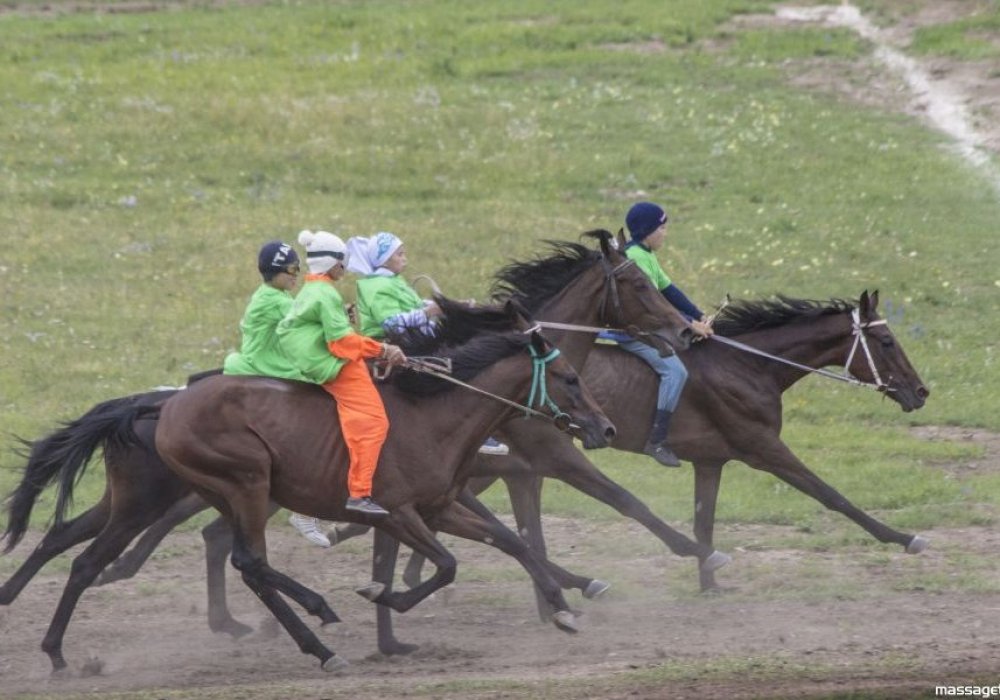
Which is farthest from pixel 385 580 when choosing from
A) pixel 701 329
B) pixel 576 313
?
pixel 701 329

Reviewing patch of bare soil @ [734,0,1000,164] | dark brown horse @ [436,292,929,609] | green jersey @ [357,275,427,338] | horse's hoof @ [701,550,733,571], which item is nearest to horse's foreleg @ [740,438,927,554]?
dark brown horse @ [436,292,929,609]

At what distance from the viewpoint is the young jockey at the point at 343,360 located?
9.47 m

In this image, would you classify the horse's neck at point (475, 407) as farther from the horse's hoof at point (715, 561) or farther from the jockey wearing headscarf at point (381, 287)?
the horse's hoof at point (715, 561)

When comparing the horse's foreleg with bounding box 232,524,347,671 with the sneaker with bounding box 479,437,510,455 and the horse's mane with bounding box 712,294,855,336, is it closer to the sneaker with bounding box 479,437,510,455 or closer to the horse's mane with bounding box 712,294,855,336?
the sneaker with bounding box 479,437,510,455

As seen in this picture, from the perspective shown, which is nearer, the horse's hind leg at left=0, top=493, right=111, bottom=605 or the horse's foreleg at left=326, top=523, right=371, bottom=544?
the horse's hind leg at left=0, top=493, right=111, bottom=605

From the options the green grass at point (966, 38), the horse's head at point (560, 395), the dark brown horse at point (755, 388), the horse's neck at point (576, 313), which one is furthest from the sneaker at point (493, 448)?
the green grass at point (966, 38)

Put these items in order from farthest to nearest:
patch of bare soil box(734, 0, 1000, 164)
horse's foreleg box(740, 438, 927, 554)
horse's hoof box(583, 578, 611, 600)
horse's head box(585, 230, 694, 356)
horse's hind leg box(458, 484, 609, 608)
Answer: patch of bare soil box(734, 0, 1000, 164)
horse's foreleg box(740, 438, 927, 554)
horse's hind leg box(458, 484, 609, 608)
horse's head box(585, 230, 694, 356)
horse's hoof box(583, 578, 611, 600)

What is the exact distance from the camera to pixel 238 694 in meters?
8.75

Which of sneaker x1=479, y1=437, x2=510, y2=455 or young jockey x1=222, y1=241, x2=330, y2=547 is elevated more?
young jockey x1=222, y1=241, x2=330, y2=547

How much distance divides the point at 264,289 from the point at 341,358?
68cm

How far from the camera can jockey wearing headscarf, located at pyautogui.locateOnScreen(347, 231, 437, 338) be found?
10.5 m

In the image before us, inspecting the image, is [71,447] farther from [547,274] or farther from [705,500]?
[705,500]

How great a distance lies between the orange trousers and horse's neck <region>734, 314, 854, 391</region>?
3.20 metres

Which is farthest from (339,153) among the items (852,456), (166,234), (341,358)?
(341,358)
